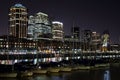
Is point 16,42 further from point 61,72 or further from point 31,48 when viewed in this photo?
point 61,72

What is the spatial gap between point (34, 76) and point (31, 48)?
96.4m

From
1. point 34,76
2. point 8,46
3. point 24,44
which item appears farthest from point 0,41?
point 34,76

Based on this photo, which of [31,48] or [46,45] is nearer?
[31,48]

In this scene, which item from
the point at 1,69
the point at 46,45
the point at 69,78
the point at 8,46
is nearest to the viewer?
the point at 1,69

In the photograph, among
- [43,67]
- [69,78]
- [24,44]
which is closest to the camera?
[69,78]

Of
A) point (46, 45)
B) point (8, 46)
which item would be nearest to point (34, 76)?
point (8, 46)

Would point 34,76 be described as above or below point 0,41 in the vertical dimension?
below

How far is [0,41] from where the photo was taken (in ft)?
495

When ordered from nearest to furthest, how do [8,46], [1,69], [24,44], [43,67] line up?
[1,69] → [43,67] → [8,46] → [24,44]

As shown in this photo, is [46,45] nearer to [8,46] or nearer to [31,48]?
[31,48]

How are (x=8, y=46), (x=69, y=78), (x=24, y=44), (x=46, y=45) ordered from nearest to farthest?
(x=69, y=78) < (x=8, y=46) < (x=24, y=44) < (x=46, y=45)

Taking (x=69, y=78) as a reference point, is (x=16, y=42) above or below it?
above

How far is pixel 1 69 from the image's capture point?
2534 inches

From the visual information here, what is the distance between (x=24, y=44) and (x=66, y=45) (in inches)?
1382
